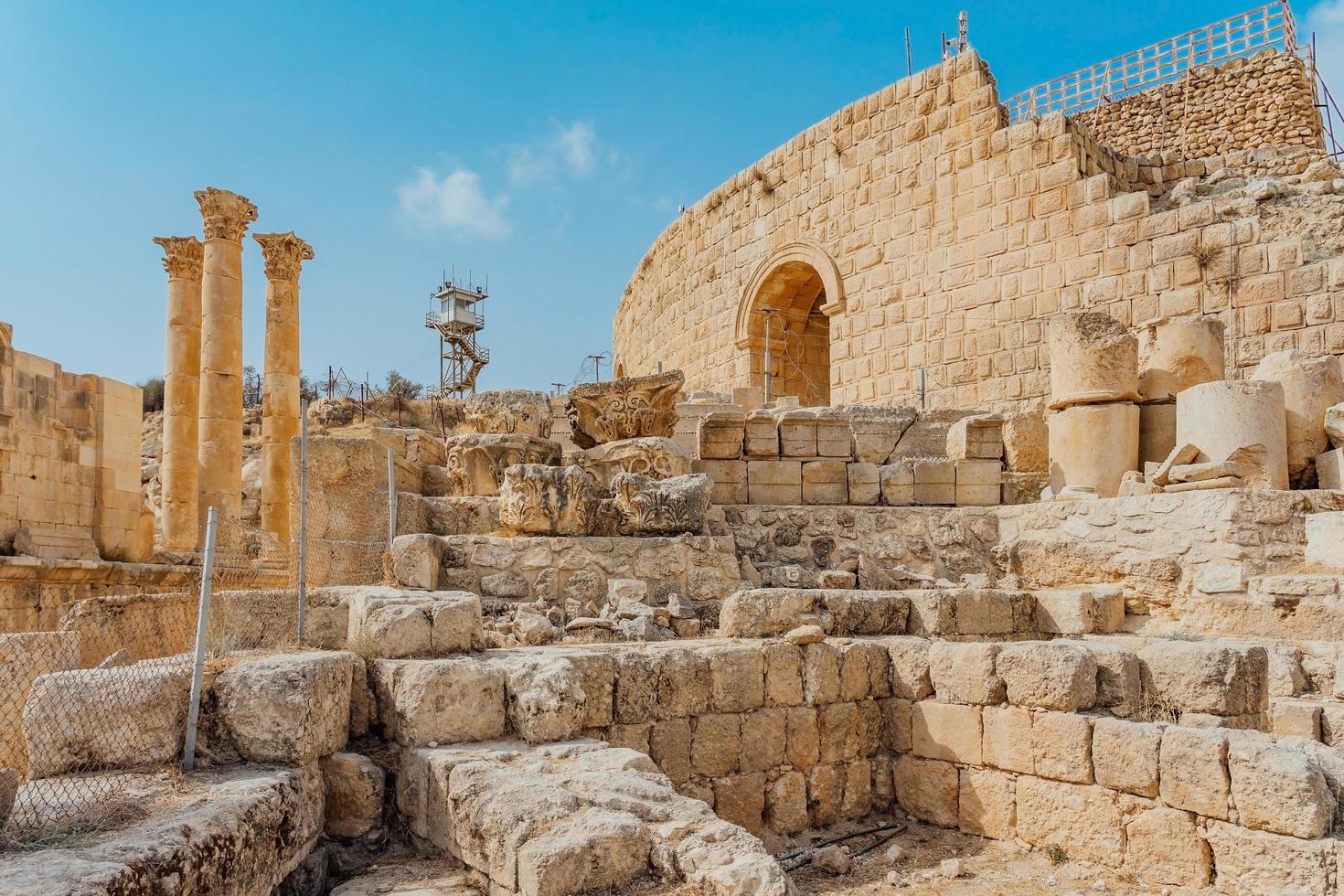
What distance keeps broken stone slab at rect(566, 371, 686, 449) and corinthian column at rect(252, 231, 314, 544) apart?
338 inches

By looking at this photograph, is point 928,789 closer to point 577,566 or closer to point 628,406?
point 577,566

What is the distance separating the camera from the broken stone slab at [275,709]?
4.04 meters

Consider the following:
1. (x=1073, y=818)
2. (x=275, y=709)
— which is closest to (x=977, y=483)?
(x=1073, y=818)

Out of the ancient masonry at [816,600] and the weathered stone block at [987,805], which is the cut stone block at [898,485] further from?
the weathered stone block at [987,805]

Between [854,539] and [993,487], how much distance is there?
1712mm

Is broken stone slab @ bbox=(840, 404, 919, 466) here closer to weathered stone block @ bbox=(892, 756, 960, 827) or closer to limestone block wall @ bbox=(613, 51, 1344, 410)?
limestone block wall @ bbox=(613, 51, 1344, 410)

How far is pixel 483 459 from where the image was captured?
8688 millimetres

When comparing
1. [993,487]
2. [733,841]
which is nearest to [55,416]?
[993,487]

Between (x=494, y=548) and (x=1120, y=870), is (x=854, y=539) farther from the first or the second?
(x=1120, y=870)

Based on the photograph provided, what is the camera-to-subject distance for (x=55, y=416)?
Result: 43.9 feet

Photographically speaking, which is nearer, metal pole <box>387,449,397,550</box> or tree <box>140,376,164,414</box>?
metal pole <box>387,449,397,550</box>

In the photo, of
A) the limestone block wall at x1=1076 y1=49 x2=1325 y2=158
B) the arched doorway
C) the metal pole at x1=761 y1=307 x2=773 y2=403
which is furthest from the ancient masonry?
the arched doorway

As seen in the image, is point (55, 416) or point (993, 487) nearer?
point (993, 487)

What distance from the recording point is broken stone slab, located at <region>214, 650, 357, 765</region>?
13.2ft
